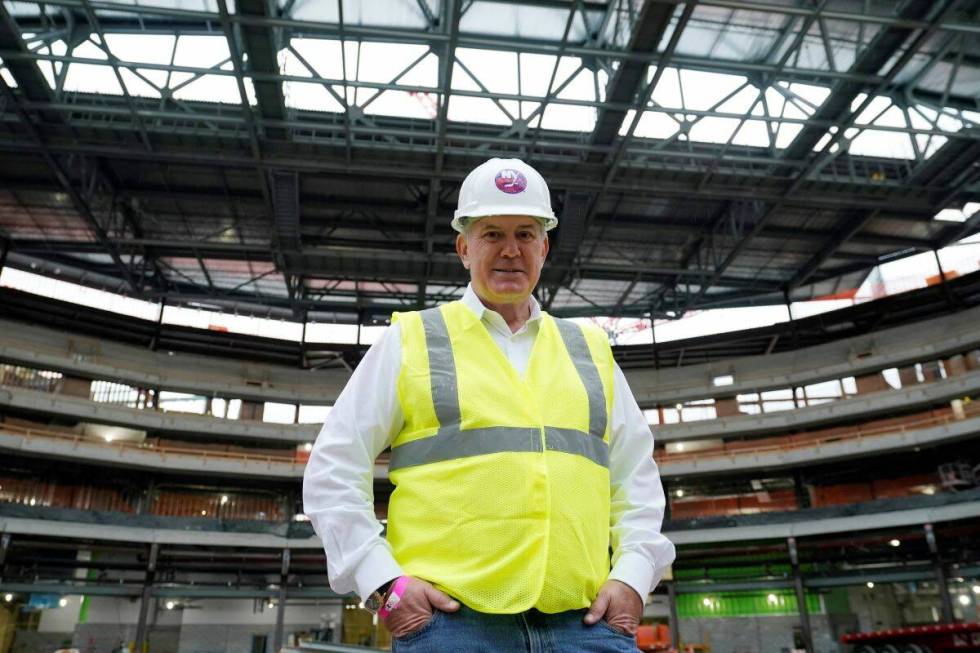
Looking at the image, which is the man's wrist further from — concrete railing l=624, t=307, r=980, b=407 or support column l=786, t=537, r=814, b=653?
concrete railing l=624, t=307, r=980, b=407

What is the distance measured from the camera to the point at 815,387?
128 feet

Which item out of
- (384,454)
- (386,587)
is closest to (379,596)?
(386,587)

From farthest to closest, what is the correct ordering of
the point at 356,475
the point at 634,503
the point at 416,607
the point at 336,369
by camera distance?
1. the point at 336,369
2. the point at 634,503
3. the point at 356,475
4. the point at 416,607

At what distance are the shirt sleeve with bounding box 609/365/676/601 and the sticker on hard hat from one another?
813 millimetres

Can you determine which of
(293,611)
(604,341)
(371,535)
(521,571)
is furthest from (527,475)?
(293,611)

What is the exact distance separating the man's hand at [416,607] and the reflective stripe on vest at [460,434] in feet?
1.32

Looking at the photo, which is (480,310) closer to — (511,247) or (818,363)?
(511,247)

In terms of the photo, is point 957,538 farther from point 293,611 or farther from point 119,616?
point 119,616

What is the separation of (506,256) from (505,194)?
23 centimetres

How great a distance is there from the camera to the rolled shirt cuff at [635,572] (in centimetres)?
219

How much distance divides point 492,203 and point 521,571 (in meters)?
1.29

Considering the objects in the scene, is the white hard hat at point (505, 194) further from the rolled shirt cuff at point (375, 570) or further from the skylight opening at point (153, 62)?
the skylight opening at point (153, 62)

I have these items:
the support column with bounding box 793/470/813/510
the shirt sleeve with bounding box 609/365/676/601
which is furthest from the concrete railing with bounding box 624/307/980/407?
the shirt sleeve with bounding box 609/365/676/601

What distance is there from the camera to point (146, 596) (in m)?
29.8
